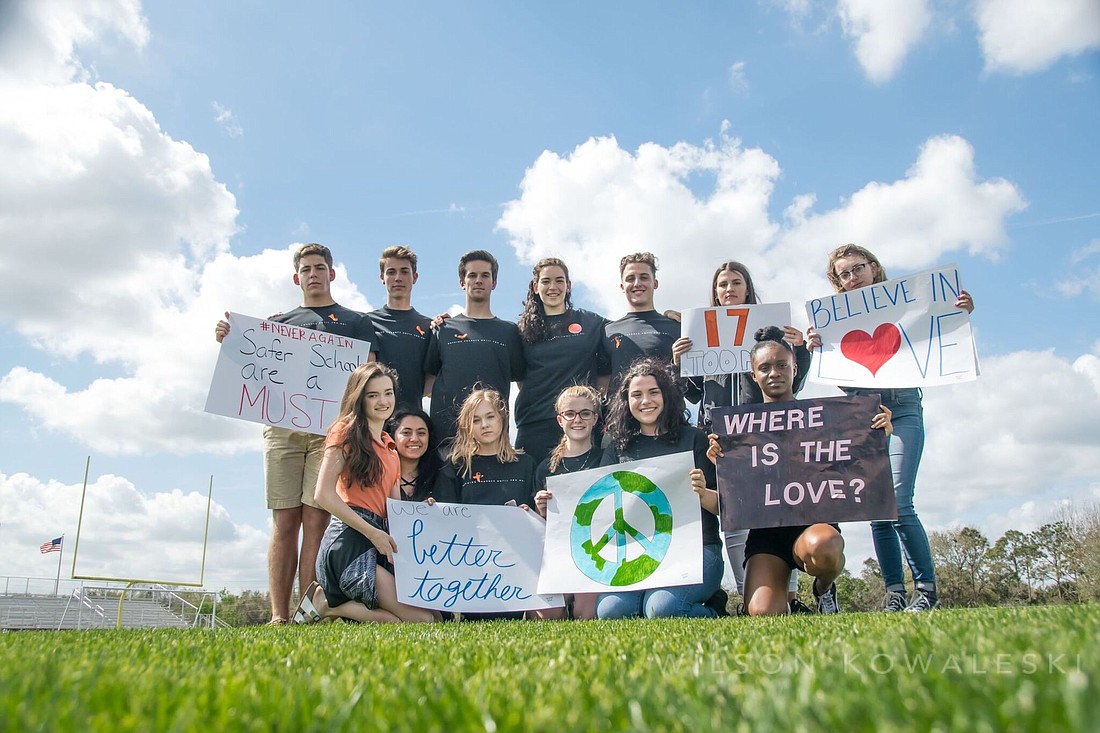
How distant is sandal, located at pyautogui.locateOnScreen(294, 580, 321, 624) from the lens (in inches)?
269

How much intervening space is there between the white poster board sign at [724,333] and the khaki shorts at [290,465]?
151 inches

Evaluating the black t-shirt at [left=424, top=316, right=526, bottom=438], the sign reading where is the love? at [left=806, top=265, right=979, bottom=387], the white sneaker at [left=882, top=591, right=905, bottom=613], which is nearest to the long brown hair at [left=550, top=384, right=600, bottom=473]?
the black t-shirt at [left=424, top=316, right=526, bottom=438]

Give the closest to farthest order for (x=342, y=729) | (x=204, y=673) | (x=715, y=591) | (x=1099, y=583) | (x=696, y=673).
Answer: (x=342, y=729) → (x=696, y=673) → (x=204, y=673) → (x=715, y=591) → (x=1099, y=583)

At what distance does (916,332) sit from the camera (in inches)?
262

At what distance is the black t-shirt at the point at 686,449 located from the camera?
21.1 feet

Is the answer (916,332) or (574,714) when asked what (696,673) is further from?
(916,332)

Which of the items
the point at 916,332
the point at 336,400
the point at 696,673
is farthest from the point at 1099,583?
the point at 696,673

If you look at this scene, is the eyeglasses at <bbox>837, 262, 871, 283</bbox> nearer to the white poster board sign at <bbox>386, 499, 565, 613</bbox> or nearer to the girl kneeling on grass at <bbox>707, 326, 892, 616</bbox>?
the girl kneeling on grass at <bbox>707, 326, 892, 616</bbox>

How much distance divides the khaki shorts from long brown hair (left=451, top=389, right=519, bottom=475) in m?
1.53

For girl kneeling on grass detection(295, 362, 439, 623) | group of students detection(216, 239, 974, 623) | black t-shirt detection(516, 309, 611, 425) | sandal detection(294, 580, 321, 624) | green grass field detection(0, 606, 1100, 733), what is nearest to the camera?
green grass field detection(0, 606, 1100, 733)

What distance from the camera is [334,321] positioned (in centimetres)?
794

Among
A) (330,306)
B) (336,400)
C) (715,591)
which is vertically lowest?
(715,591)

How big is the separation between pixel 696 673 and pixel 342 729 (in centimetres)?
101

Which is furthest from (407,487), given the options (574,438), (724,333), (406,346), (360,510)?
(724,333)
